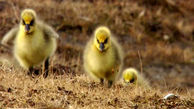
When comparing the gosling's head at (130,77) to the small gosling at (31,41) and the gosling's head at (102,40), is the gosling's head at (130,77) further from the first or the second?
the small gosling at (31,41)

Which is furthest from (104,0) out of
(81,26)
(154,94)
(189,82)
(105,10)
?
(154,94)

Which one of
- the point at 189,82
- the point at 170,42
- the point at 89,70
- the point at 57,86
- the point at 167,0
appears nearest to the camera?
the point at 57,86

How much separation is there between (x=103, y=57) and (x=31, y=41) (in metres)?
1.18

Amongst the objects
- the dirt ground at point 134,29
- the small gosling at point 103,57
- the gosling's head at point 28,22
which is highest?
the dirt ground at point 134,29

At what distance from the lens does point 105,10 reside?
16.9 meters

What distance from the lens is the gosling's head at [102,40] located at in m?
7.02

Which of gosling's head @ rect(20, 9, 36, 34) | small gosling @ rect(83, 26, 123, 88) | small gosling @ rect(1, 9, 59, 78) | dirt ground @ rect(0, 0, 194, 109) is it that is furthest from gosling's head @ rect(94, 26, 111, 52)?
dirt ground @ rect(0, 0, 194, 109)

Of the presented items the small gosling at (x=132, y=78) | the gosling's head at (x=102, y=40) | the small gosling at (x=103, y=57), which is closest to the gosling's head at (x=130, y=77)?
the small gosling at (x=132, y=78)

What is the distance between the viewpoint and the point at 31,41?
24.4 feet

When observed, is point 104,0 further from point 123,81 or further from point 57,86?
point 57,86

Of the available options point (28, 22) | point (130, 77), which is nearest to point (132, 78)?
point (130, 77)

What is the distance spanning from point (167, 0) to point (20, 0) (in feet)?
21.5

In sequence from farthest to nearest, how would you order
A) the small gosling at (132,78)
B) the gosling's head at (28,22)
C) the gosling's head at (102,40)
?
the small gosling at (132,78) < the gosling's head at (28,22) < the gosling's head at (102,40)

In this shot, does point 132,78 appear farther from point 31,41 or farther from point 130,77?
point 31,41
